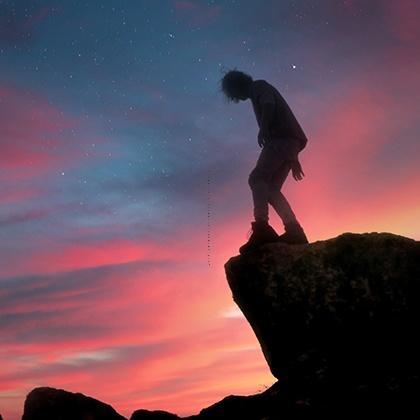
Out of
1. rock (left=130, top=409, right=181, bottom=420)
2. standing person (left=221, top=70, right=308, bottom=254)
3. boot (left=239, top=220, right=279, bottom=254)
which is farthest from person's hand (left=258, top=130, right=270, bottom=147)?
rock (left=130, top=409, right=181, bottom=420)

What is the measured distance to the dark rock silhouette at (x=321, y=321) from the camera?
875 cm

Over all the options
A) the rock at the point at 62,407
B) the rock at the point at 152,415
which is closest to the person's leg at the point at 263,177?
the rock at the point at 152,415

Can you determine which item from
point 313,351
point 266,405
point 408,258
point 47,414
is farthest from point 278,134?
point 47,414

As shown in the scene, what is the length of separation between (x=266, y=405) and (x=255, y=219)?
4500mm

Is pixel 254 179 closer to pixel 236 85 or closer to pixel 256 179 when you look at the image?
pixel 256 179

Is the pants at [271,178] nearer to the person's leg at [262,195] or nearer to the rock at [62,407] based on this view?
the person's leg at [262,195]

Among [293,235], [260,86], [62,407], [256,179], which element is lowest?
[62,407]

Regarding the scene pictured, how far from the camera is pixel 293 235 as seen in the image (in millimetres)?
12086

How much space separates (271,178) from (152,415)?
572 cm

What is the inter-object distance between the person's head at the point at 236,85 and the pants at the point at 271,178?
1.31m

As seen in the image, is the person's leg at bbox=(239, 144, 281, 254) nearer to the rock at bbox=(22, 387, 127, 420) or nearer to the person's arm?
the person's arm

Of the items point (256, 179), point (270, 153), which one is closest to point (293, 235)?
point (256, 179)

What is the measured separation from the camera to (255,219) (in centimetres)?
1195

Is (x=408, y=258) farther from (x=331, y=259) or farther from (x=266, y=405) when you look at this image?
(x=266, y=405)
